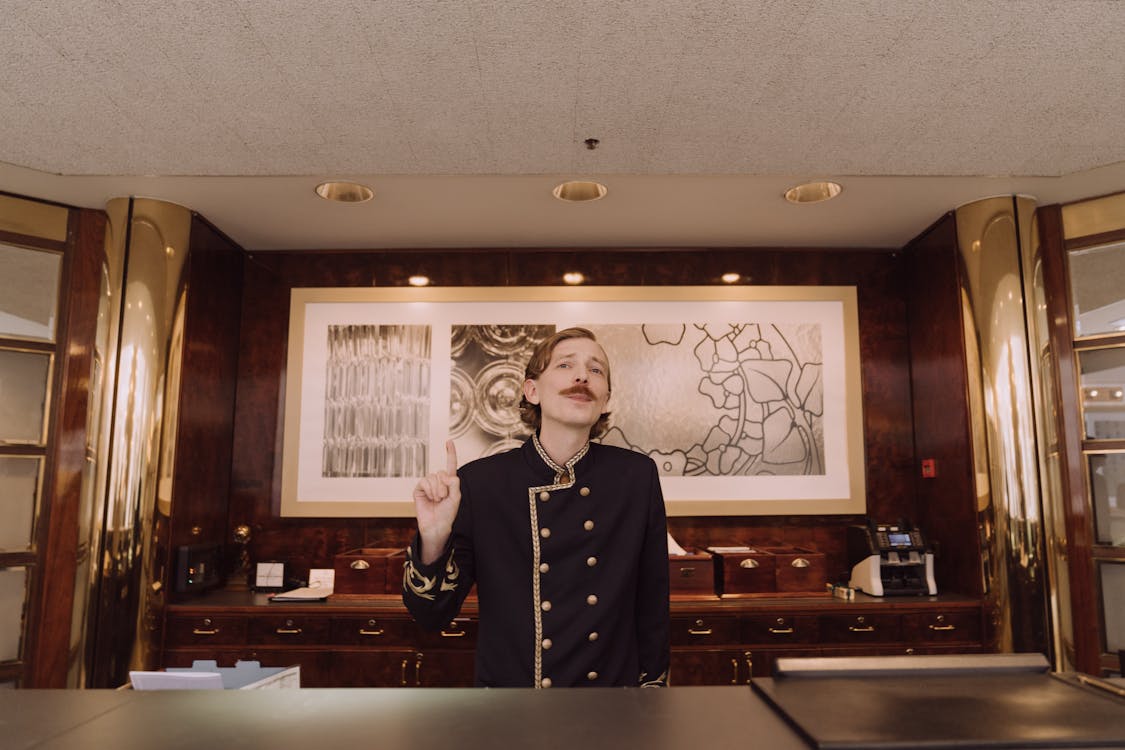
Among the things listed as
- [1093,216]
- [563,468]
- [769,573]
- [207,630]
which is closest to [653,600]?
[563,468]

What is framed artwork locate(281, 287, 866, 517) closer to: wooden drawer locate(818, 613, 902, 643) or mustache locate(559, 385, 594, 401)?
wooden drawer locate(818, 613, 902, 643)

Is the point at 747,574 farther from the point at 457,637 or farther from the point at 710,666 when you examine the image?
the point at 457,637

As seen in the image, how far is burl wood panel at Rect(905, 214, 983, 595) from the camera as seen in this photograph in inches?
137

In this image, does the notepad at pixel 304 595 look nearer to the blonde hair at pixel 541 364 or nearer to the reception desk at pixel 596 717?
the blonde hair at pixel 541 364

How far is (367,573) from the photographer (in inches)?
140

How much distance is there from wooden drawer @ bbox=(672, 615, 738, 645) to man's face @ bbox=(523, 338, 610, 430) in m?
1.88

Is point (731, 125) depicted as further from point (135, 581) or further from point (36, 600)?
point (36, 600)

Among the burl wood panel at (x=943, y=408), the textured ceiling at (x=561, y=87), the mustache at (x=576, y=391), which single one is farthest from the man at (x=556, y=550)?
the burl wood panel at (x=943, y=408)

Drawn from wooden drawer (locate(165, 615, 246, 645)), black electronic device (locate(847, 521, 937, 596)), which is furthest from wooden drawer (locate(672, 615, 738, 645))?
wooden drawer (locate(165, 615, 246, 645))

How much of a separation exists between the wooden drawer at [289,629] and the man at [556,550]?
1918 millimetres

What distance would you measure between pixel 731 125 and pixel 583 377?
1.01m

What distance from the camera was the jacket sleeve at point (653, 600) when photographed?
1.78m

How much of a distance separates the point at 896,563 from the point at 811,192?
194 centimetres

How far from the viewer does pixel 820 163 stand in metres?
2.46
